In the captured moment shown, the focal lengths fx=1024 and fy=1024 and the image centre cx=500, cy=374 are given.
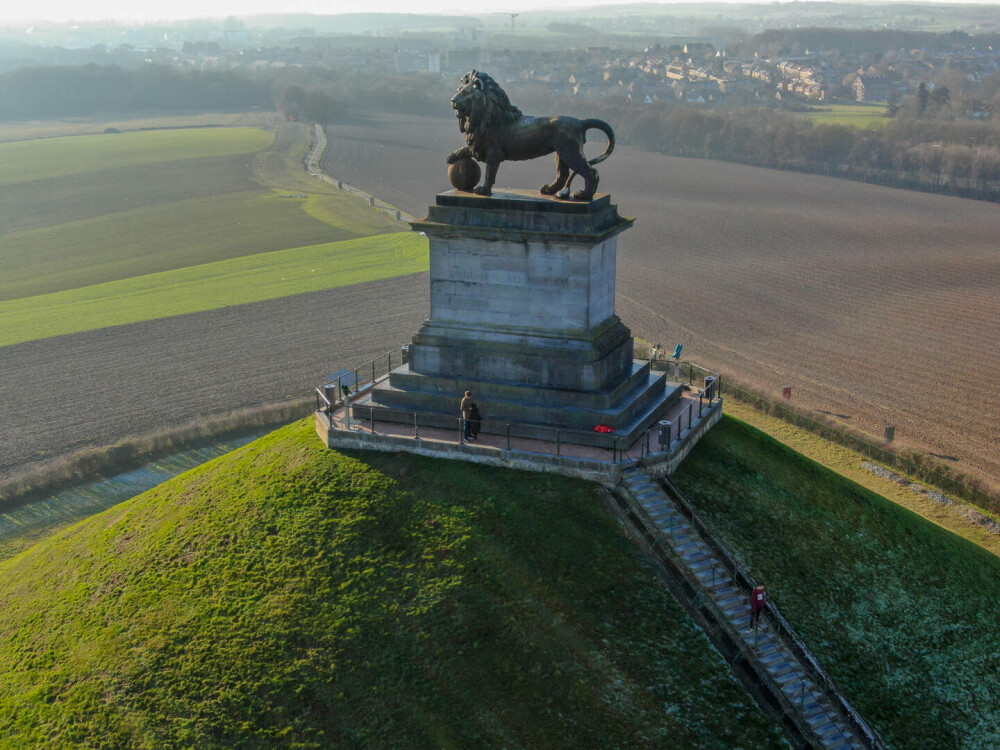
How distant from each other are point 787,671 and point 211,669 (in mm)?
11685

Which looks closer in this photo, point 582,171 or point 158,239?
point 582,171

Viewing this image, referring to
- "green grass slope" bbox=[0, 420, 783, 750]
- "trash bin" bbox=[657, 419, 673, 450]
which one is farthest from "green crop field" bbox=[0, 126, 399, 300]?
"trash bin" bbox=[657, 419, 673, 450]

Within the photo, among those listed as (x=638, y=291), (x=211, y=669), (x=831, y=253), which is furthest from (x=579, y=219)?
(x=831, y=253)

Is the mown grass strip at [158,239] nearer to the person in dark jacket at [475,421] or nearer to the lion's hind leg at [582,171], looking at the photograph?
the person in dark jacket at [475,421]

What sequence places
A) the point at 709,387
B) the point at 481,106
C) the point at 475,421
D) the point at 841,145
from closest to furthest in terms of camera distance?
the point at 475,421 < the point at 481,106 < the point at 709,387 < the point at 841,145

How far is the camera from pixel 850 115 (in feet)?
502

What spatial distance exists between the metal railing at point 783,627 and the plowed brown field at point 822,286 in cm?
1603

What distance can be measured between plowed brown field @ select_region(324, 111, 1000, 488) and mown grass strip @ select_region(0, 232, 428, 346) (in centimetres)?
1576

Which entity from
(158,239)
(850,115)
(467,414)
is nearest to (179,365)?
(467,414)

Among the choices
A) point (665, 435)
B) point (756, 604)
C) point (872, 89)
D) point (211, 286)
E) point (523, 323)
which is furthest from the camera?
point (872, 89)

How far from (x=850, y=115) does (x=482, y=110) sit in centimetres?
14109

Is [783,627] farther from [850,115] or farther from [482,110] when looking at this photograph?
[850,115]

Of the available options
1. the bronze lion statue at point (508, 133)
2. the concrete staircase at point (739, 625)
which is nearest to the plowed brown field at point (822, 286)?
the concrete staircase at point (739, 625)

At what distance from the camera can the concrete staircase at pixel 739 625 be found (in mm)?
20016
